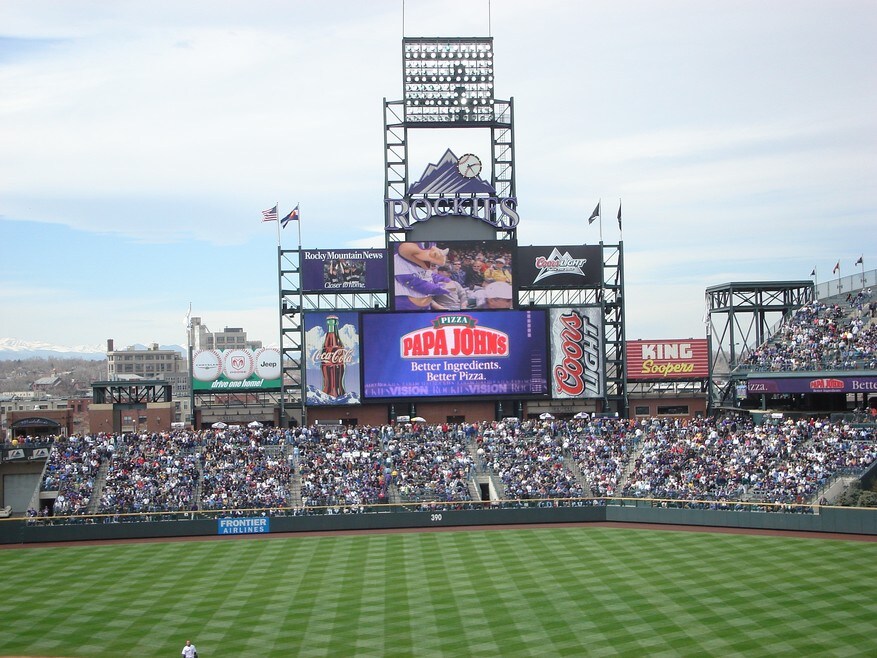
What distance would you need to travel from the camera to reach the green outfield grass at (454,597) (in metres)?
25.9

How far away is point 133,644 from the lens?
1049 inches

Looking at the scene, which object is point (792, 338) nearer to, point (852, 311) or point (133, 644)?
point (852, 311)

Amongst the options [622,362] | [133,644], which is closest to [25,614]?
[133,644]

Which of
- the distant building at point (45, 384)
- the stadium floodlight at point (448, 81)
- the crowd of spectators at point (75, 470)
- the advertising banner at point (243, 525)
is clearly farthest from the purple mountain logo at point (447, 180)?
the distant building at point (45, 384)

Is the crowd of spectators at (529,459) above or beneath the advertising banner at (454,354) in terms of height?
beneath

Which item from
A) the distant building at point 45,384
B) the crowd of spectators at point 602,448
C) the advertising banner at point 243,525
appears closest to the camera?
the advertising banner at point 243,525

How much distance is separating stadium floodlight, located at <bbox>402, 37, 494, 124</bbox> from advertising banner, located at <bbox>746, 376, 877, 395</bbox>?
21.1m

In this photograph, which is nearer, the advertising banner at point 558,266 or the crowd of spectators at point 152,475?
the crowd of spectators at point 152,475

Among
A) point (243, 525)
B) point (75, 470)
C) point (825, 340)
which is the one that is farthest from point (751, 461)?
point (75, 470)

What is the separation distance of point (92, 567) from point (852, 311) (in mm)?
40921

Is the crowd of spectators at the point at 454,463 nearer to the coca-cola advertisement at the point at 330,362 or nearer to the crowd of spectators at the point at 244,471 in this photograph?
the crowd of spectators at the point at 244,471

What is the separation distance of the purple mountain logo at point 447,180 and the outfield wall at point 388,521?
19279 millimetres

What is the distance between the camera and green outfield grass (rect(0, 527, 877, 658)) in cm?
2591

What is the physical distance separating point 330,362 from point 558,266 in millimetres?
14166
